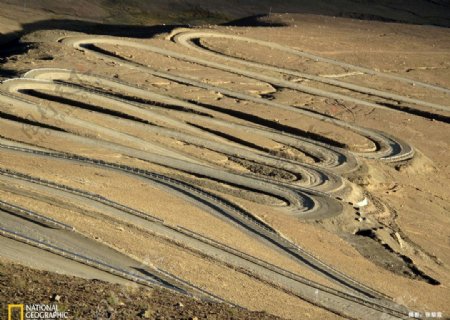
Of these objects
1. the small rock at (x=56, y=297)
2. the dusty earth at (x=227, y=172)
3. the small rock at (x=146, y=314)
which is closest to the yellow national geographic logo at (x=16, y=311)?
the dusty earth at (x=227, y=172)

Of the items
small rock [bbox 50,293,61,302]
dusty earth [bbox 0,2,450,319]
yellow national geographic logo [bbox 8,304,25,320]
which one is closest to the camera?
yellow national geographic logo [bbox 8,304,25,320]

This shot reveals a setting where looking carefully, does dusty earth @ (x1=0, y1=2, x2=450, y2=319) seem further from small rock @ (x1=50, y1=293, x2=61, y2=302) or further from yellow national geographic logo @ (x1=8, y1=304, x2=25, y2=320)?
yellow national geographic logo @ (x1=8, y1=304, x2=25, y2=320)

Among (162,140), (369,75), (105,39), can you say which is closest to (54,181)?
(162,140)

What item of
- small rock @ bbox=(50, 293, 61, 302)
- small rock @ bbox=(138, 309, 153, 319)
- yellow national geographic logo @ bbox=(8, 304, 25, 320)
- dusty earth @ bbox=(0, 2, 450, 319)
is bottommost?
dusty earth @ bbox=(0, 2, 450, 319)

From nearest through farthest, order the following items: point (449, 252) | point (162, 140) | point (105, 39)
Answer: point (449, 252)
point (162, 140)
point (105, 39)

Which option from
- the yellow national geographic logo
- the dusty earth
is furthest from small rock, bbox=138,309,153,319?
the yellow national geographic logo

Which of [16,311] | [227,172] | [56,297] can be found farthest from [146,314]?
[227,172]

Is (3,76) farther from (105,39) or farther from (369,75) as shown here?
(369,75)
